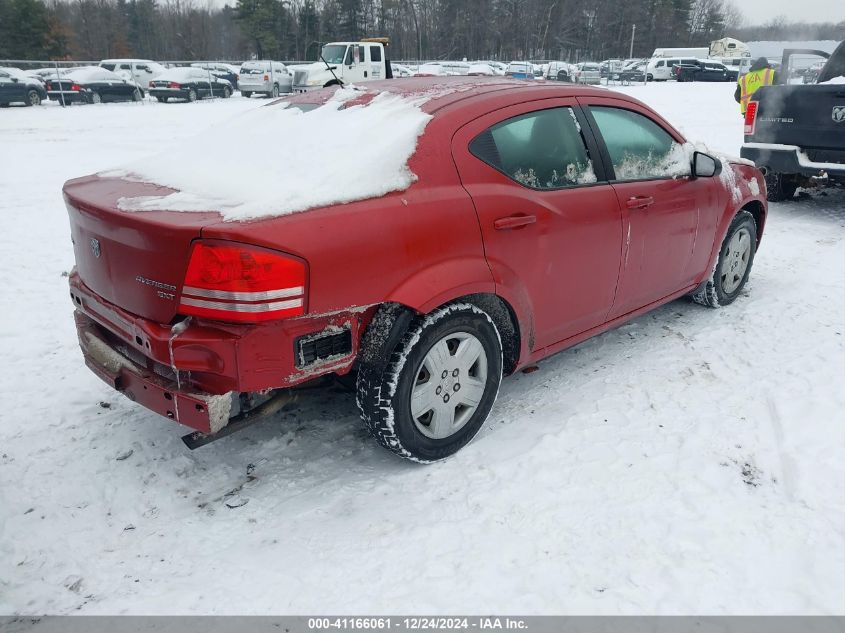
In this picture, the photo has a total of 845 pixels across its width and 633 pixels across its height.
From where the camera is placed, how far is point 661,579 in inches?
92.7

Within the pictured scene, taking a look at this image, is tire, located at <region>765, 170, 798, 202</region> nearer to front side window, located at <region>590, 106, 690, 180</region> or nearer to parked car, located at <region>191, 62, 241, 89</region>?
front side window, located at <region>590, 106, 690, 180</region>

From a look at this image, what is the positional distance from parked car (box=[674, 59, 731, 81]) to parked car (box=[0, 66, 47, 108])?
32698 mm

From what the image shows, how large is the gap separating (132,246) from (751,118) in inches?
307

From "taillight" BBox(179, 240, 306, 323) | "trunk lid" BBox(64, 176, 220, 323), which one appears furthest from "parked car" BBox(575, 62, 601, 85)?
"taillight" BBox(179, 240, 306, 323)

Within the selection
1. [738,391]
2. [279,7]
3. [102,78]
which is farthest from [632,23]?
[738,391]

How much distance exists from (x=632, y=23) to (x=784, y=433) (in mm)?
81632

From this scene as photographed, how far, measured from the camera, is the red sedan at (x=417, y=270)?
2.38 m

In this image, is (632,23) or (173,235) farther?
(632,23)

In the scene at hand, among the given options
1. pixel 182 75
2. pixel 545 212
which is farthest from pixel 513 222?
pixel 182 75

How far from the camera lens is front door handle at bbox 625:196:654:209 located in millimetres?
3622

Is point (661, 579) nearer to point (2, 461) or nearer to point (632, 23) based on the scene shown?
point (2, 461)

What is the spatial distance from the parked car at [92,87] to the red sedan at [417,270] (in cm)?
2552

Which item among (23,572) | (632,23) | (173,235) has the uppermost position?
(632,23)

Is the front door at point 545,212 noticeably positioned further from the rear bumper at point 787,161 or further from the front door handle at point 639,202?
the rear bumper at point 787,161
